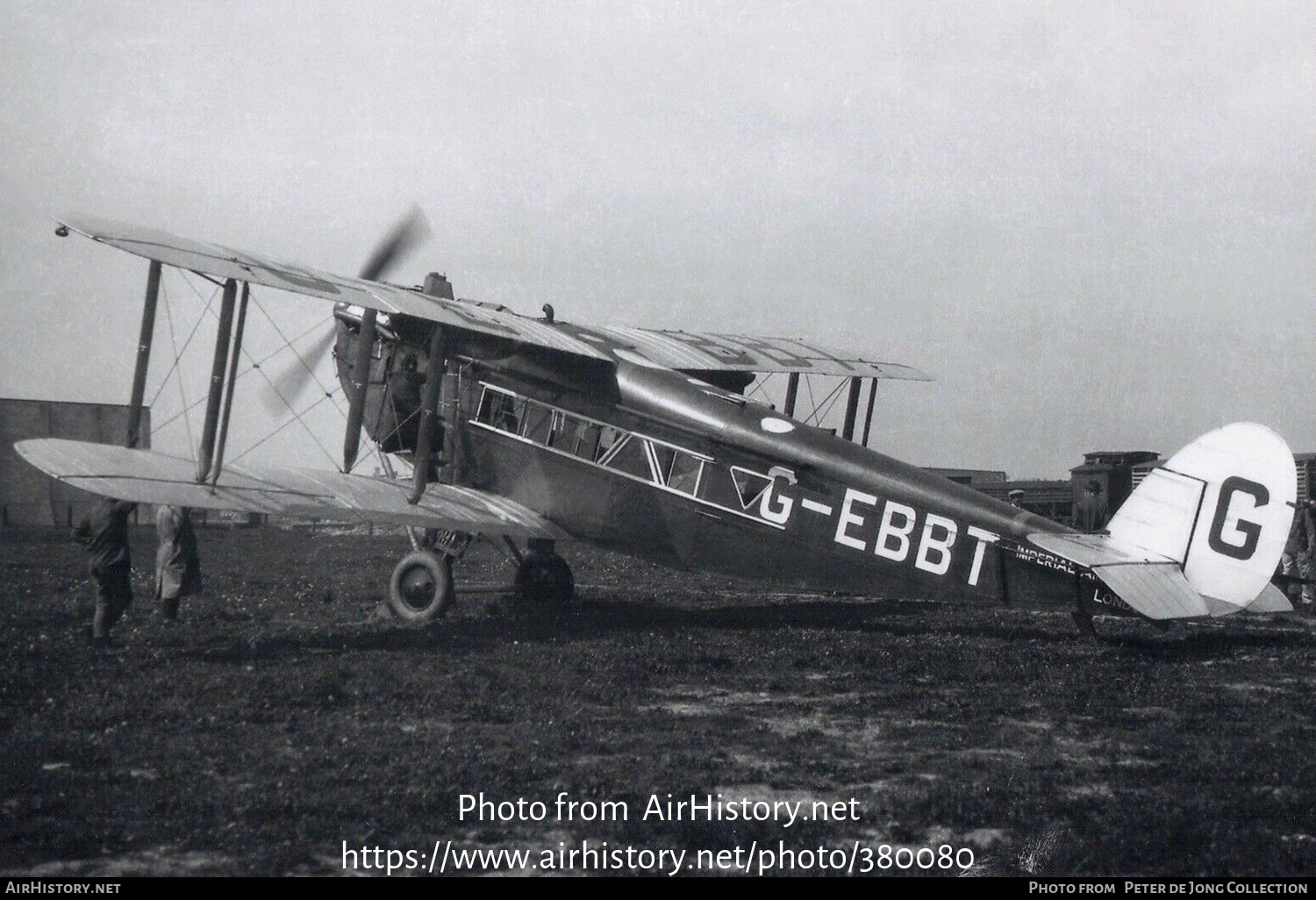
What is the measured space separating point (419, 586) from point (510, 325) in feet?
8.75

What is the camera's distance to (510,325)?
1068 cm

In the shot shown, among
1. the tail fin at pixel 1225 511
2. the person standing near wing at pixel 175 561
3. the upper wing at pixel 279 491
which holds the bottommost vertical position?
the person standing near wing at pixel 175 561

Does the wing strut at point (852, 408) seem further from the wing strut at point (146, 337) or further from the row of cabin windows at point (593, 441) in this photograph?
the wing strut at point (146, 337)

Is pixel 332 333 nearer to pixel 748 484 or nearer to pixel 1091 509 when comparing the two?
pixel 748 484

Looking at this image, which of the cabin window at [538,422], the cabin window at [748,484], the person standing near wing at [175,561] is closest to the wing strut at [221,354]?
the person standing near wing at [175,561]

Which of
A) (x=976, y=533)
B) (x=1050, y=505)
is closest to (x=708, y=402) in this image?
(x=976, y=533)

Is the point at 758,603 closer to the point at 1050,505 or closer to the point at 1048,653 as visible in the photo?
the point at 1048,653

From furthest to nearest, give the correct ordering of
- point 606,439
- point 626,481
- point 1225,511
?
point 606,439 → point 626,481 → point 1225,511

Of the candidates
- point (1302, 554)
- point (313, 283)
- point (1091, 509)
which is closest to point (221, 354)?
point (313, 283)

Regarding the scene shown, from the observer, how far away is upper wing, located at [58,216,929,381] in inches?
320

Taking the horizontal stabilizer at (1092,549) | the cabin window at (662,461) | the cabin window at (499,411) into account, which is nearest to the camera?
the horizontal stabilizer at (1092,549)

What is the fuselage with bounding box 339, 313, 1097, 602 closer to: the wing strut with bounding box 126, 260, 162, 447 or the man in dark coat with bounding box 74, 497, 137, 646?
the wing strut with bounding box 126, 260, 162, 447

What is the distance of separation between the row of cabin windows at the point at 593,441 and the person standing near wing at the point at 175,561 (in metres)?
3.03

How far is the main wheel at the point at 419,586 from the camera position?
32.1 ft
